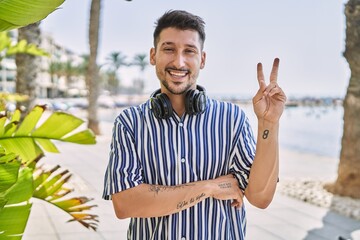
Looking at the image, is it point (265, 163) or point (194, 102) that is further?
point (194, 102)

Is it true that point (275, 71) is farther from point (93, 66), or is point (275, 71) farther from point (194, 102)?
point (93, 66)

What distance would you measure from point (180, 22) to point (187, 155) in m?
0.49

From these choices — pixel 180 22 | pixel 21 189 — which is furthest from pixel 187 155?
pixel 21 189

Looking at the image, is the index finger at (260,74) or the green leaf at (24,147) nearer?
the index finger at (260,74)

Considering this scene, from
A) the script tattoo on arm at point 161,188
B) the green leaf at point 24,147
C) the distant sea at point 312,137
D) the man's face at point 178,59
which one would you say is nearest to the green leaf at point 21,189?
the green leaf at point 24,147

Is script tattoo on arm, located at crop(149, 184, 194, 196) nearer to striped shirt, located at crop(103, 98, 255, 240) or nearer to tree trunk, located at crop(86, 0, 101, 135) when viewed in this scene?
striped shirt, located at crop(103, 98, 255, 240)

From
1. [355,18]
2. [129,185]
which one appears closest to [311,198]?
[355,18]

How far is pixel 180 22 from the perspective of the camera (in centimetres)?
187

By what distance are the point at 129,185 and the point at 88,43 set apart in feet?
53.3

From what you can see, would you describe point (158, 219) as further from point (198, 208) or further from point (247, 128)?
point (247, 128)

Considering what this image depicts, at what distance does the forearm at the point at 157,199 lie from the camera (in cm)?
179

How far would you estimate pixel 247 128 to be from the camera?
194cm

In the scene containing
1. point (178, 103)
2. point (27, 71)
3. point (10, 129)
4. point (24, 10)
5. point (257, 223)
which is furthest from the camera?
point (27, 71)

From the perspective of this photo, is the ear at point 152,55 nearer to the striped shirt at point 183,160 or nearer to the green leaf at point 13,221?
the striped shirt at point 183,160
